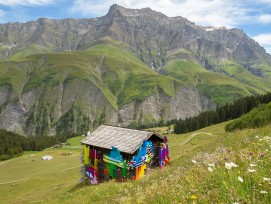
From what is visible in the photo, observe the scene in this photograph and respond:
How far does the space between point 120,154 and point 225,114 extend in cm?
13429

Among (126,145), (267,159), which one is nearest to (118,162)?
(126,145)

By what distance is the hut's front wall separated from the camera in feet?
93.7

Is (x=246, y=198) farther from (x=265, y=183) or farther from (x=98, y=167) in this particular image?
(x=98, y=167)

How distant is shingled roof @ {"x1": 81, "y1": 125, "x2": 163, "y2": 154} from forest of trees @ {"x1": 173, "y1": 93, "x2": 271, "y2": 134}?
119166 mm

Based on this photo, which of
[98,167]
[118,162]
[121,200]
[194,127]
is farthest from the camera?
[194,127]

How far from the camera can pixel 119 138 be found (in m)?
31.1

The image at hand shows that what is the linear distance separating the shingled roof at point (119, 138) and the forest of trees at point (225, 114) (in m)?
119

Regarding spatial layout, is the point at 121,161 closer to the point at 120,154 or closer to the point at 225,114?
the point at 120,154

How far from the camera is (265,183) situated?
14.1 ft

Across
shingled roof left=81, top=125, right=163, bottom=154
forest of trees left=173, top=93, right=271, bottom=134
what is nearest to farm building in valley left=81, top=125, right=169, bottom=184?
shingled roof left=81, top=125, right=163, bottom=154

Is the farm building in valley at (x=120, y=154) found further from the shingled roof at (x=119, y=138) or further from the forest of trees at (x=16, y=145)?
the forest of trees at (x=16, y=145)

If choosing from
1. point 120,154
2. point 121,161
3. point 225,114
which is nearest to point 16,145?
point 225,114

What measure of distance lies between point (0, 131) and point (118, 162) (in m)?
192

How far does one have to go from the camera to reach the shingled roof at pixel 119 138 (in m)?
29.2
